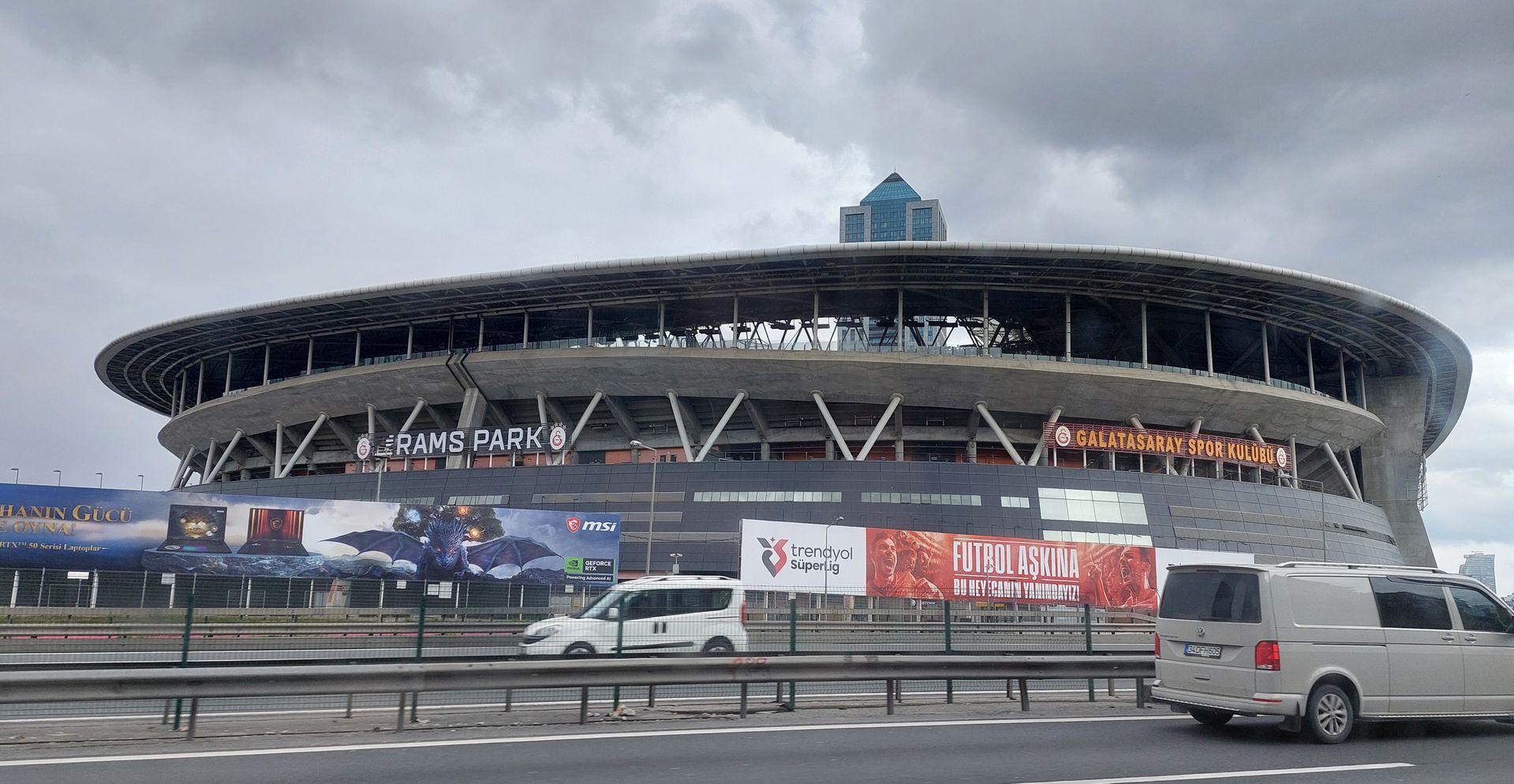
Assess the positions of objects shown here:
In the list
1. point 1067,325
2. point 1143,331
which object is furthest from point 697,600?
point 1143,331

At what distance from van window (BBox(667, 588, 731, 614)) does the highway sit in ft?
25.3

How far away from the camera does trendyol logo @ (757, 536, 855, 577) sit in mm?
36281

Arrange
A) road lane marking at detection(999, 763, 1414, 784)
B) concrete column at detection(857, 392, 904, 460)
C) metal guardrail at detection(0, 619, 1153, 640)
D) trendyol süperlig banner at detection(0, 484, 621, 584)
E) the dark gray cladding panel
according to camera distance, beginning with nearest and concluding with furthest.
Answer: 1. road lane marking at detection(999, 763, 1414, 784)
2. metal guardrail at detection(0, 619, 1153, 640)
3. trendyol süperlig banner at detection(0, 484, 621, 584)
4. the dark gray cladding panel
5. concrete column at detection(857, 392, 904, 460)

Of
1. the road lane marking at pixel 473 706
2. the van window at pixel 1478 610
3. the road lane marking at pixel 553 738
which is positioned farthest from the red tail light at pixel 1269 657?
the road lane marking at pixel 473 706

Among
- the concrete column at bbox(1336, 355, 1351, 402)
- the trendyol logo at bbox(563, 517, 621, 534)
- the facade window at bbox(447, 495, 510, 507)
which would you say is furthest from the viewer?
the concrete column at bbox(1336, 355, 1351, 402)

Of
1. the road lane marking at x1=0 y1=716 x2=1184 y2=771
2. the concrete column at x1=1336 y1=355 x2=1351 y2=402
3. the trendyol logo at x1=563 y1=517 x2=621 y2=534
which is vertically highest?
the concrete column at x1=1336 y1=355 x2=1351 y2=402

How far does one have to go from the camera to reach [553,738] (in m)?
10.6

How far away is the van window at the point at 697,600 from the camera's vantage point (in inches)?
774

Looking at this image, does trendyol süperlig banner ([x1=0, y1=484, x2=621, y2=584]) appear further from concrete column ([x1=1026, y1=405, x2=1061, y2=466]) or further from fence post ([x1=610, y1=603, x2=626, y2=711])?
fence post ([x1=610, y1=603, x2=626, y2=711])

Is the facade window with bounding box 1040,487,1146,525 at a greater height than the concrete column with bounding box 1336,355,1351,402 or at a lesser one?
lesser

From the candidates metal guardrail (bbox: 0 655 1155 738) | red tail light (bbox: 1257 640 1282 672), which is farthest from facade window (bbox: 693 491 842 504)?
red tail light (bbox: 1257 640 1282 672)

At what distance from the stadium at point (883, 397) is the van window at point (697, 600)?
29.7m

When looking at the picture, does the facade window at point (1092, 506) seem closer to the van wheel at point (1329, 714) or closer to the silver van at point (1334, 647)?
the silver van at point (1334, 647)

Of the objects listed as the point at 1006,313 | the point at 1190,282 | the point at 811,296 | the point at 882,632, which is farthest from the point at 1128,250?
the point at 882,632
